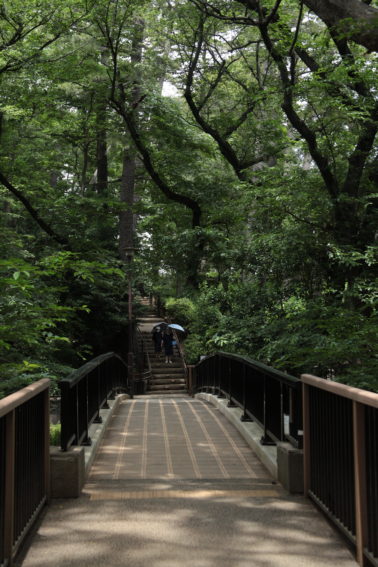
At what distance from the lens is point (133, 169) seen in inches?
1043

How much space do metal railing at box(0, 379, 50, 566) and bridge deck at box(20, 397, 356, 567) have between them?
0.17 metres

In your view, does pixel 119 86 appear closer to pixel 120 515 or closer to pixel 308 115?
pixel 308 115

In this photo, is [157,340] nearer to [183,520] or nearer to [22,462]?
[183,520]

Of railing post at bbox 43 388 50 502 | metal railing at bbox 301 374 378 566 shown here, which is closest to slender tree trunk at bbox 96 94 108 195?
railing post at bbox 43 388 50 502

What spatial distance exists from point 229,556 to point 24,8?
12611 mm

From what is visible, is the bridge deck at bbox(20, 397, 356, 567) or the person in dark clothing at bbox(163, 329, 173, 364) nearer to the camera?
the bridge deck at bbox(20, 397, 356, 567)

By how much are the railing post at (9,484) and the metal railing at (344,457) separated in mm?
2060

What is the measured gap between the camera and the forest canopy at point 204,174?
7.92 m

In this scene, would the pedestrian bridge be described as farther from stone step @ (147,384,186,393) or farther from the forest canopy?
stone step @ (147,384,186,393)

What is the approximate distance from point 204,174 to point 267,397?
57.1 ft

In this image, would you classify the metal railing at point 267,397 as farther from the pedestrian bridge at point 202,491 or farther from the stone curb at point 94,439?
the stone curb at point 94,439

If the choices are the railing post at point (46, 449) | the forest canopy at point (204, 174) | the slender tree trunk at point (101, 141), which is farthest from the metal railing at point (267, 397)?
the slender tree trunk at point (101, 141)

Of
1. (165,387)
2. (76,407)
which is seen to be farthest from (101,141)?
(76,407)

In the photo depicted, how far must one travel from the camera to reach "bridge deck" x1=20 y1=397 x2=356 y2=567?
11.6ft
